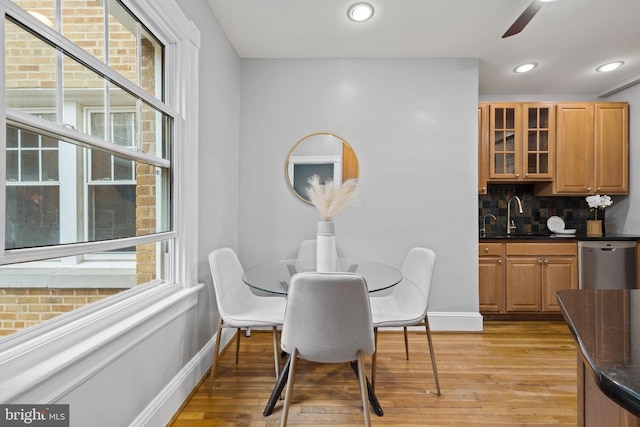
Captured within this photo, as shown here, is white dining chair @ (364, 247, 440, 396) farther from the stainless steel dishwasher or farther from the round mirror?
the stainless steel dishwasher

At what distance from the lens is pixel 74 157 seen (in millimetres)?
1229

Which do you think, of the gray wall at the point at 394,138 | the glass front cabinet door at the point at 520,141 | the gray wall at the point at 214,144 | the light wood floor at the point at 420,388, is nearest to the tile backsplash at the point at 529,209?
the glass front cabinet door at the point at 520,141

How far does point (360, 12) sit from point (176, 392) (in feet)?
8.90

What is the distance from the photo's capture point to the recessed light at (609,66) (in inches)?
124

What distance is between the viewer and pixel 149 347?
1557 mm

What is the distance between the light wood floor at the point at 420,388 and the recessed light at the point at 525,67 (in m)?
2.58

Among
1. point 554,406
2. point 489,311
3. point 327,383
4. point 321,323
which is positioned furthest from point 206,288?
point 489,311

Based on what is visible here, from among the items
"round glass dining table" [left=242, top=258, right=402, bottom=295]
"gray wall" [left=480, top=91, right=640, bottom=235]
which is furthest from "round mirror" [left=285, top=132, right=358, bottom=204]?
"gray wall" [left=480, top=91, right=640, bottom=235]

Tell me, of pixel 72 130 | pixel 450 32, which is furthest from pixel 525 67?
pixel 72 130

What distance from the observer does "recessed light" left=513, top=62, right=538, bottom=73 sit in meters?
3.14

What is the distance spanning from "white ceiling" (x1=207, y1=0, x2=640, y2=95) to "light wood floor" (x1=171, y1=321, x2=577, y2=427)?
2.55 metres

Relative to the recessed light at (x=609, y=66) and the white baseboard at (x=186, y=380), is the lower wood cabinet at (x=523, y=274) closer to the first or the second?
the white baseboard at (x=186, y=380)

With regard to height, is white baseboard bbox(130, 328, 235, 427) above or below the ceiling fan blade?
below

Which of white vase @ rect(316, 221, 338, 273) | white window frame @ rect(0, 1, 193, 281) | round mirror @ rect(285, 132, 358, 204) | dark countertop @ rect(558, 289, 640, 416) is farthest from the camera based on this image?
round mirror @ rect(285, 132, 358, 204)
